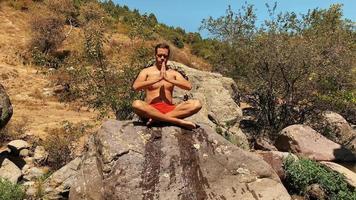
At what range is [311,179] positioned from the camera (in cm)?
1310

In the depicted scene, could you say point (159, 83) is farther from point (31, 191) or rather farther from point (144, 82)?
point (31, 191)

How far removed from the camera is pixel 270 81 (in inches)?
841

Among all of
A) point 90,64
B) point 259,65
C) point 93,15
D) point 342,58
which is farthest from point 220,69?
point 93,15

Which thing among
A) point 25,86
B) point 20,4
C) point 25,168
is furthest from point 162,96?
point 20,4

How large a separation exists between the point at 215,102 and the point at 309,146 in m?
3.62

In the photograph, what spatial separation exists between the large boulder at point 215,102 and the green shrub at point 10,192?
17.5ft

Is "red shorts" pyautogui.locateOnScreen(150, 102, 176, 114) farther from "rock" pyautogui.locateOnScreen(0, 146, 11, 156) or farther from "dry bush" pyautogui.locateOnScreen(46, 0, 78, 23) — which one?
"dry bush" pyautogui.locateOnScreen(46, 0, 78, 23)

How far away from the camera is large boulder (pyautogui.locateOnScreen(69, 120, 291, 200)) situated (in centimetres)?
826

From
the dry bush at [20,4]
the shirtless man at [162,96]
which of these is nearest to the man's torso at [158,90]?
the shirtless man at [162,96]

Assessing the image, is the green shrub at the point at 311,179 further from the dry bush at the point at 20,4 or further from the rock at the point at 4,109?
the dry bush at the point at 20,4

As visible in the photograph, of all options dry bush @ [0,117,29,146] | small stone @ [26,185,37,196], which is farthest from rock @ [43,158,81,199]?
dry bush @ [0,117,29,146]

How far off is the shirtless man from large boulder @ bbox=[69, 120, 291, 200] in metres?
0.21

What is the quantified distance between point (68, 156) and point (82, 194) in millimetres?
7899

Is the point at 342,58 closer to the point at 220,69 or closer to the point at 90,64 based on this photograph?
the point at 220,69
